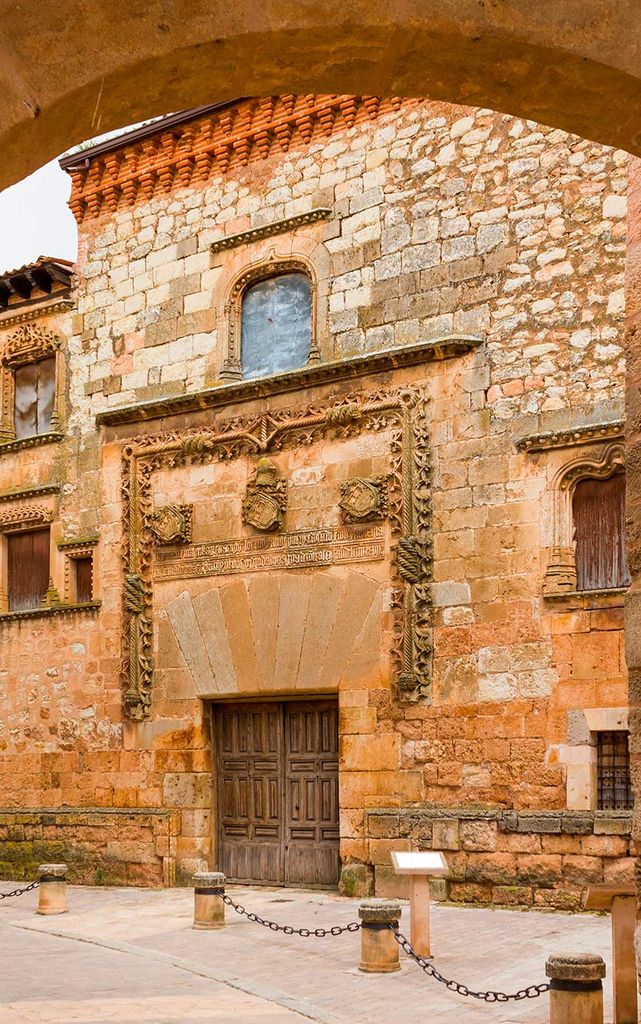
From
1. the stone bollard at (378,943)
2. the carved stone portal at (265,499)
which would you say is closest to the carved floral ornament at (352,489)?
the carved stone portal at (265,499)

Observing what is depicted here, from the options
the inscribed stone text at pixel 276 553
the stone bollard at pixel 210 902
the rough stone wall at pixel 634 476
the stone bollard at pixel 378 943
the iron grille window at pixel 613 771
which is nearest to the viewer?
the rough stone wall at pixel 634 476

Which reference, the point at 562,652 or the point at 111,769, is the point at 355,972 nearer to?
the point at 562,652

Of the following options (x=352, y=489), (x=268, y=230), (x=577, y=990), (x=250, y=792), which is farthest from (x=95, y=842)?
(x=577, y=990)

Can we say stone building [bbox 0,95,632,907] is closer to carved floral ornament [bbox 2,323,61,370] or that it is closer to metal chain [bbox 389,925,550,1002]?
carved floral ornament [bbox 2,323,61,370]

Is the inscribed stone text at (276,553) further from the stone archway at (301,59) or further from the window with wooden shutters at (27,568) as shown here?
the stone archway at (301,59)

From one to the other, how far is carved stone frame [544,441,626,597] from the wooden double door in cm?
280

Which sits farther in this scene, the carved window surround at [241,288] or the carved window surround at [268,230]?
the carved window surround at [241,288]

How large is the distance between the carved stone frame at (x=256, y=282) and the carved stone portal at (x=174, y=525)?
149 cm

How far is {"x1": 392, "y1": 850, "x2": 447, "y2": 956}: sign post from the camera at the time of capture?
8562 millimetres

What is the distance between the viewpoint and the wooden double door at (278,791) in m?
12.7

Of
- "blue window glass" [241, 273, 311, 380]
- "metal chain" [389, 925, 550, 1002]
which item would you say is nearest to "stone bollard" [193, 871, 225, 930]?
"metal chain" [389, 925, 550, 1002]

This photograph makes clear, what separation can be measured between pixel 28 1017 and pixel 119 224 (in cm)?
997

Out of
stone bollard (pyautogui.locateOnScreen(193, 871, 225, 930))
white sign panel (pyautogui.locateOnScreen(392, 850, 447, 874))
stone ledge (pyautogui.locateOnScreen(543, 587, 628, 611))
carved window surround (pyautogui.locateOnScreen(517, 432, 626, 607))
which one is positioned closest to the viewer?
white sign panel (pyautogui.locateOnScreen(392, 850, 447, 874))

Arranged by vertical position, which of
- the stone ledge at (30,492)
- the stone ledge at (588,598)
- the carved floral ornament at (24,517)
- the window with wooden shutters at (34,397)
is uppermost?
the window with wooden shutters at (34,397)
